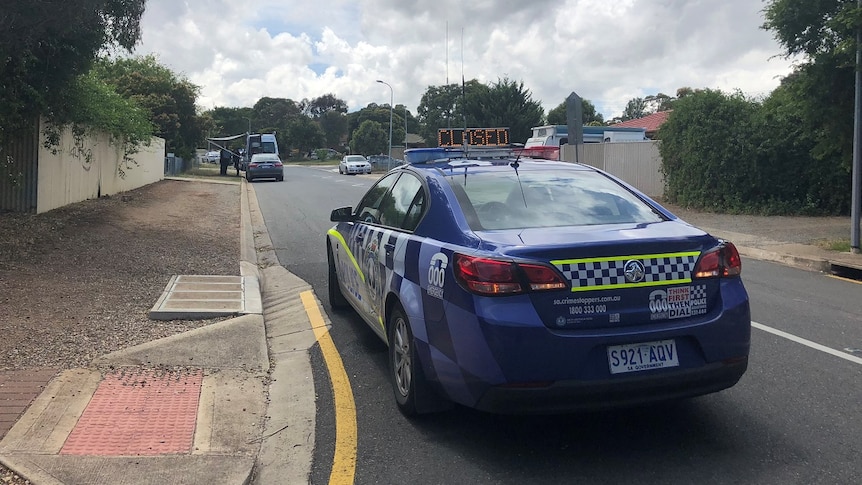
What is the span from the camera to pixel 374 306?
5.39 meters

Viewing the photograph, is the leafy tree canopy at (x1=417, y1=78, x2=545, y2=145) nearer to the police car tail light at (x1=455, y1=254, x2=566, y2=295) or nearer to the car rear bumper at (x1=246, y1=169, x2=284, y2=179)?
the car rear bumper at (x1=246, y1=169, x2=284, y2=179)

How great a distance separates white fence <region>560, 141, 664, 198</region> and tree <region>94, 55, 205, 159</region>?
68.8 feet

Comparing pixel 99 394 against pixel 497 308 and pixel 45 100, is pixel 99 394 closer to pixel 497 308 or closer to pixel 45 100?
pixel 497 308

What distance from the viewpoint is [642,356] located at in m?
3.74

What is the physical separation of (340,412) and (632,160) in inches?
807

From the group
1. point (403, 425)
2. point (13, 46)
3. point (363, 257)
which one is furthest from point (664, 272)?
point (13, 46)

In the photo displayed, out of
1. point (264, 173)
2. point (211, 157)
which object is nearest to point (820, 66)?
point (264, 173)

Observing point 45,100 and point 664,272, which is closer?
point 664,272

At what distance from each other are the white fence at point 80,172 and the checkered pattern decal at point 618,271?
11890mm

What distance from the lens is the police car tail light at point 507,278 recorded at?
365cm

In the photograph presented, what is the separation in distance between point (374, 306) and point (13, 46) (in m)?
6.95

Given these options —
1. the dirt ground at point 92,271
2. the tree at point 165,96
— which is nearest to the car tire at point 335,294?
the dirt ground at point 92,271

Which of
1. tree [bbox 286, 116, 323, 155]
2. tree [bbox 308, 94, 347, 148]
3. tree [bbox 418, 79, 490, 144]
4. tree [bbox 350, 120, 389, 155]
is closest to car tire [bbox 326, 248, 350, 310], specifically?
tree [bbox 418, 79, 490, 144]

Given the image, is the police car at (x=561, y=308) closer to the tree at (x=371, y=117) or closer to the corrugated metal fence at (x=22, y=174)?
the corrugated metal fence at (x=22, y=174)
